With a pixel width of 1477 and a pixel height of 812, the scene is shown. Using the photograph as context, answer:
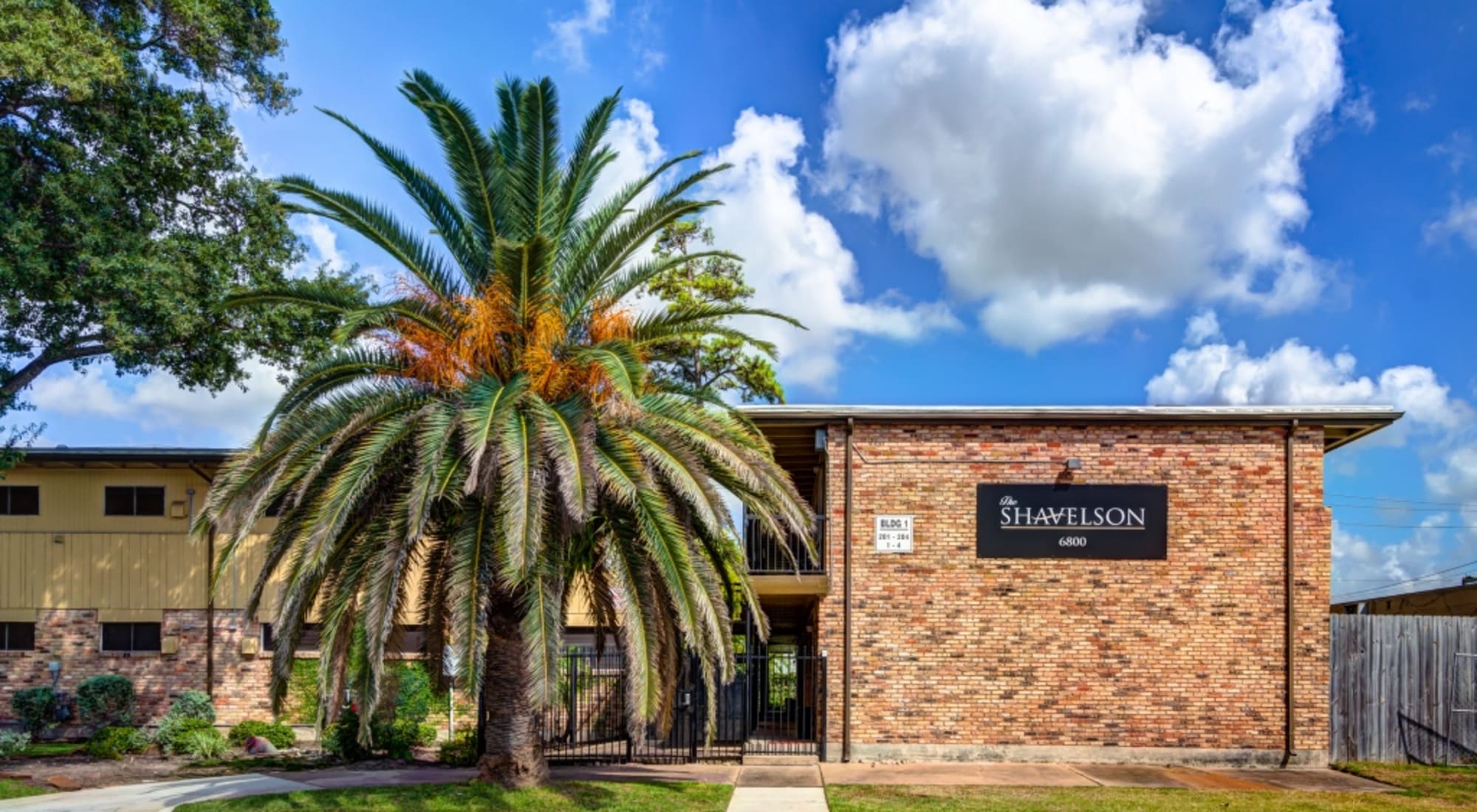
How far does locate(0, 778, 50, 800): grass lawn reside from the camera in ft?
46.9

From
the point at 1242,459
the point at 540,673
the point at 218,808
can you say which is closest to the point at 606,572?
the point at 540,673

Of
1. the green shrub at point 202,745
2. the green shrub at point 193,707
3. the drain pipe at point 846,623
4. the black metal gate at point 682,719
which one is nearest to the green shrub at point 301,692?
the green shrub at point 193,707

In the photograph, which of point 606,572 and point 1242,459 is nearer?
point 606,572

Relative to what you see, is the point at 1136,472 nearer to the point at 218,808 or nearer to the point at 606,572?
the point at 606,572

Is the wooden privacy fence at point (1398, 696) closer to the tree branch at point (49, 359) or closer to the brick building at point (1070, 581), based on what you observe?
the brick building at point (1070, 581)

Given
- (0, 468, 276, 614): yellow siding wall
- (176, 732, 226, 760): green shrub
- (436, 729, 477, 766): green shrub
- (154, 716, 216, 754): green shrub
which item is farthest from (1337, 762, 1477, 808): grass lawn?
(0, 468, 276, 614): yellow siding wall

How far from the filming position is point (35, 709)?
19500 millimetres

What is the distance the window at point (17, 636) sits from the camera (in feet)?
67.7

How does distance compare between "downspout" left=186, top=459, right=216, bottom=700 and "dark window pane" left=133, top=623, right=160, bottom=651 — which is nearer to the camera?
"downspout" left=186, top=459, right=216, bottom=700

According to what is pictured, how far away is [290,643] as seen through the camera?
12.2m

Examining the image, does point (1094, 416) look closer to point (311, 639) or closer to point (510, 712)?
point (510, 712)

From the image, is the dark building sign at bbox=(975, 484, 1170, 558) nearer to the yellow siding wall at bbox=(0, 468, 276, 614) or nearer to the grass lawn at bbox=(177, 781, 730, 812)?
the grass lawn at bbox=(177, 781, 730, 812)

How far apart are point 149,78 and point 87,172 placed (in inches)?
82.4

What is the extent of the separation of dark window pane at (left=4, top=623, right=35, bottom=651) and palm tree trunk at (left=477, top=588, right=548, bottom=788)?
12379 millimetres
